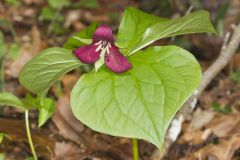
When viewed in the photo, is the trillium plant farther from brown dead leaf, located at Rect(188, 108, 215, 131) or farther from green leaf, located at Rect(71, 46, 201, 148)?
brown dead leaf, located at Rect(188, 108, 215, 131)

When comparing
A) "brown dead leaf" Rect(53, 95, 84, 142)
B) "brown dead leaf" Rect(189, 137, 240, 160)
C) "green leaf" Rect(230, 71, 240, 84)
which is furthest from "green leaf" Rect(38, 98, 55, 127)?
"green leaf" Rect(230, 71, 240, 84)

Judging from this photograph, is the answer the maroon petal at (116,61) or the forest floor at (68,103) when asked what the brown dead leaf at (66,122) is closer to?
the forest floor at (68,103)

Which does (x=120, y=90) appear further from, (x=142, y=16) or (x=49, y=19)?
(x=49, y=19)

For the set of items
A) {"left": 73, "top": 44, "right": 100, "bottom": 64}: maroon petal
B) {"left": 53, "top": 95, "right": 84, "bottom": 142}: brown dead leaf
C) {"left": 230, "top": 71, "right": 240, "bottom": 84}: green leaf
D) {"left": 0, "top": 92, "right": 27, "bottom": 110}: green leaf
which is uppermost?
{"left": 73, "top": 44, "right": 100, "bottom": 64}: maroon petal

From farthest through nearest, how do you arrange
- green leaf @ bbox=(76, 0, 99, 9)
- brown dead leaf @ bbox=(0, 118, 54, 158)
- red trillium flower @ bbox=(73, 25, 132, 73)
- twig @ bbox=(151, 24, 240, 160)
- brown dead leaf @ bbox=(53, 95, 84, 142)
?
green leaf @ bbox=(76, 0, 99, 9), brown dead leaf @ bbox=(53, 95, 84, 142), brown dead leaf @ bbox=(0, 118, 54, 158), twig @ bbox=(151, 24, 240, 160), red trillium flower @ bbox=(73, 25, 132, 73)

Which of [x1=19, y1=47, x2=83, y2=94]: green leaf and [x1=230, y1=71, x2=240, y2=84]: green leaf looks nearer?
[x1=19, y1=47, x2=83, y2=94]: green leaf

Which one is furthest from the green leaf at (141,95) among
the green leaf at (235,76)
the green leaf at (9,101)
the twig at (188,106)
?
the green leaf at (235,76)

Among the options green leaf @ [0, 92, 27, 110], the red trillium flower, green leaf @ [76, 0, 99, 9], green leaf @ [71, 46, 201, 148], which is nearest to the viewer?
green leaf @ [71, 46, 201, 148]

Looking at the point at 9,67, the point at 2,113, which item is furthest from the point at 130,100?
the point at 9,67
